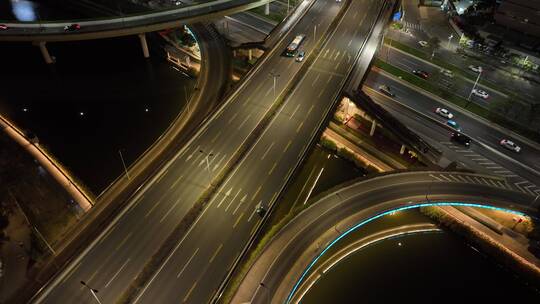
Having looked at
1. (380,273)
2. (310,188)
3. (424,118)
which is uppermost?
(424,118)

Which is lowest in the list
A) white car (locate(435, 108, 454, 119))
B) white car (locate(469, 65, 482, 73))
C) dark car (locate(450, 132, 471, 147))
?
dark car (locate(450, 132, 471, 147))

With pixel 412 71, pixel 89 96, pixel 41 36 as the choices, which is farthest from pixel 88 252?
pixel 412 71

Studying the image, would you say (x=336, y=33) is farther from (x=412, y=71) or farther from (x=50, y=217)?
(x=50, y=217)

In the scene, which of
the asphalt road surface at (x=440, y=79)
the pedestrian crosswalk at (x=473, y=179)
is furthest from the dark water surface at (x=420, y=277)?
the asphalt road surface at (x=440, y=79)

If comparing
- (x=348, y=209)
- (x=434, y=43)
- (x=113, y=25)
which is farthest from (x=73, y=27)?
(x=434, y=43)

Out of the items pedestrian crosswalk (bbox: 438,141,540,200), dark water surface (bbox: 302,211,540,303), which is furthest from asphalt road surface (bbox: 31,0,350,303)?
pedestrian crosswalk (bbox: 438,141,540,200)

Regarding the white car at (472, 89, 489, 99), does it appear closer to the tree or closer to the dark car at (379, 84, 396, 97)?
the dark car at (379, 84, 396, 97)

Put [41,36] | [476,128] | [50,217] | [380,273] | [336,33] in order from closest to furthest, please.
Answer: [380,273], [50,217], [476,128], [41,36], [336,33]
